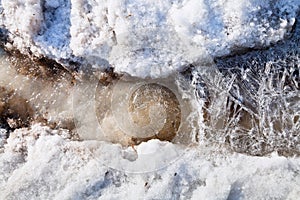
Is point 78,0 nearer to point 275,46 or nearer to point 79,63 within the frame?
point 79,63

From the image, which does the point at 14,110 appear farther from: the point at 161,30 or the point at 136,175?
the point at 161,30

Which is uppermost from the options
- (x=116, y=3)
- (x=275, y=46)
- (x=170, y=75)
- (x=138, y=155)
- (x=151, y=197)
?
(x=116, y=3)

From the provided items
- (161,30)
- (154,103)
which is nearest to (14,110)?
(154,103)

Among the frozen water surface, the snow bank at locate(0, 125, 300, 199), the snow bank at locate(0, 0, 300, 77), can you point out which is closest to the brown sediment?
the frozen water surface

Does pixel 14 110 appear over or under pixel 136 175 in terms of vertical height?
over

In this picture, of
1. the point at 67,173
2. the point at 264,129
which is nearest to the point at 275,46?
the point at 264,129

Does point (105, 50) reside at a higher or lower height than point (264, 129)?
higher

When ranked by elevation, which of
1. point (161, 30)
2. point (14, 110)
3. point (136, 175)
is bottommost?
point (136, 175)
